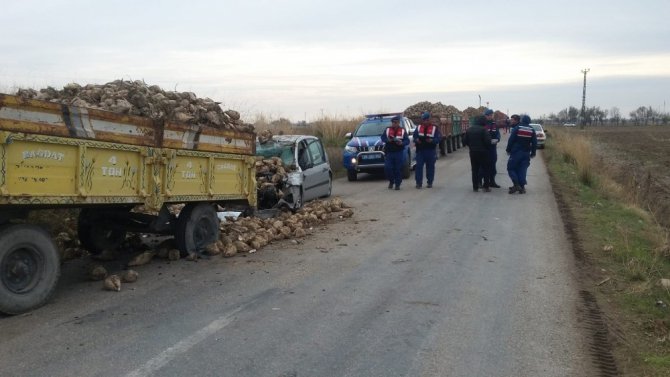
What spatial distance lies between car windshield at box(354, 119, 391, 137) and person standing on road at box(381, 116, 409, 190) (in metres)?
2.87

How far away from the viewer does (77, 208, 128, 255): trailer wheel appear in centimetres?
759

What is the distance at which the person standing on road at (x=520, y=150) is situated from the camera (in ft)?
47.0

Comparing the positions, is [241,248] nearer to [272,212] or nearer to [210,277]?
[210,277]

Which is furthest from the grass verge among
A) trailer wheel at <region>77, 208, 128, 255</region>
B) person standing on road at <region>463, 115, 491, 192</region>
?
trailer wheel at <region>77, 208, 128, 255</region>

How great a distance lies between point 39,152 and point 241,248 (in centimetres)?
340

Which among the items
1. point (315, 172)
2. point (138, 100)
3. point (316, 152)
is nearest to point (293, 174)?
point (315, 172)

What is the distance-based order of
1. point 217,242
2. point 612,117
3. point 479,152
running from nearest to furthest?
1. point 217,242
2. point 479,152
3. point 612,117

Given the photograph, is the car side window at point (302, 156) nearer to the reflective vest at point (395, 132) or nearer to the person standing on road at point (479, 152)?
the reflective vest at point (395, 132)

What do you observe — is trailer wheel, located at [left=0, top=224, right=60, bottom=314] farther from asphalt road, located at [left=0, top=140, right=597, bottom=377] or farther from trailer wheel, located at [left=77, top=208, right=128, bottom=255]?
trailer wheel, located at [left=77, top=208, right=128, bottom=255]

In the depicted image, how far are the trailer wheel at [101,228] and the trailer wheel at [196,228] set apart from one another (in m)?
0.71

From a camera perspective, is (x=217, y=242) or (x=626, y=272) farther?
(x=217, y=242)

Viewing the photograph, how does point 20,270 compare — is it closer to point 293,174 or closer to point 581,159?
point 293,174

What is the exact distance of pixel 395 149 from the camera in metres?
15.4

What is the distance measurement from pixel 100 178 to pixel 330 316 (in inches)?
108
